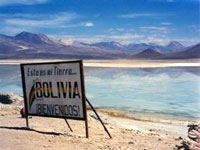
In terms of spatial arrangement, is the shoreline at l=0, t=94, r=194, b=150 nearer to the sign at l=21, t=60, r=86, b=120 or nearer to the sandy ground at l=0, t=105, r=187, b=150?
the sandy ground at l=0, t=105, r=187, b=150

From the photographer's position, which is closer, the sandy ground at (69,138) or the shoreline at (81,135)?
the sandy ground at (69,138)

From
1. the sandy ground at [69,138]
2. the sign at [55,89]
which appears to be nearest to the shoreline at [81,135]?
the sandy ground at [69,138]

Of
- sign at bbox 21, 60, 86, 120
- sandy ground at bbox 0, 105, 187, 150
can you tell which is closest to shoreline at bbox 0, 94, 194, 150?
sandy ground at bbox 0, 105, 187, 150

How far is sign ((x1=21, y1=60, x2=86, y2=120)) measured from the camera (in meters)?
8.84

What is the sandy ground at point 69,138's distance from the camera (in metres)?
8.20

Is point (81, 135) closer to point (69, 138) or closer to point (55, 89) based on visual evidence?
point (69, 138)

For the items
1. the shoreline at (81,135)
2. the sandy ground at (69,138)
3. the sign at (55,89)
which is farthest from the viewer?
the sign at (55,89)

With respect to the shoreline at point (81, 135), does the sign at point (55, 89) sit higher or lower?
higher

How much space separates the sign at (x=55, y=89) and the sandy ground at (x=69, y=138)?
54 centimetres

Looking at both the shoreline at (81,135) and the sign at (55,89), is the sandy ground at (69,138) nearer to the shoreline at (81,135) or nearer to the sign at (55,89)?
the shoreline at (81,135)

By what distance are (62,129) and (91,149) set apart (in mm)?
2718

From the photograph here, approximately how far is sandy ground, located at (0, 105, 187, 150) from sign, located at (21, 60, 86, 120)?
1.76ft

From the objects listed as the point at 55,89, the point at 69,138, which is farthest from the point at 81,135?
the point at 55,89

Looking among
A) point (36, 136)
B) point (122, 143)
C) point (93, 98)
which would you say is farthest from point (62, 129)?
point (93, 98)
